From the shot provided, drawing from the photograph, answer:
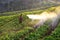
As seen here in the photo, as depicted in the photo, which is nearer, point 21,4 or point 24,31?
point 24,31

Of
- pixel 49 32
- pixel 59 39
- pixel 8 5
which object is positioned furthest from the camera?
pixel 8 5

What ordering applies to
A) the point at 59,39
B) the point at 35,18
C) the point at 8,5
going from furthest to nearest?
the point at 8,5 < the point at 35,18 < the point at 59,39

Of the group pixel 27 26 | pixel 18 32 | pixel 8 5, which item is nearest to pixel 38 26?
pixel 27 26

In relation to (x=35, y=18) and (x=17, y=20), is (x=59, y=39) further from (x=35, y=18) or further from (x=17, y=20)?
(x=17, y=20)

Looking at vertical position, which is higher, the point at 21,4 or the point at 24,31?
the point at 24,31

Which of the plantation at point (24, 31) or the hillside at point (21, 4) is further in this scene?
the hillside at point (21, 4)

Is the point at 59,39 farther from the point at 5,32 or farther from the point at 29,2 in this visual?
the point at 29,2

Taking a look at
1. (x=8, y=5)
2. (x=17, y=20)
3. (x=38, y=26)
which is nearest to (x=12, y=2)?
(x=8, y=5)

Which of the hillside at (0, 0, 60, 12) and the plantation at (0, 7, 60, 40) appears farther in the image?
the hillside at (0, 0, 60, 12)

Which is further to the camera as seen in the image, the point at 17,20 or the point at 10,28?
the point at 17,20
